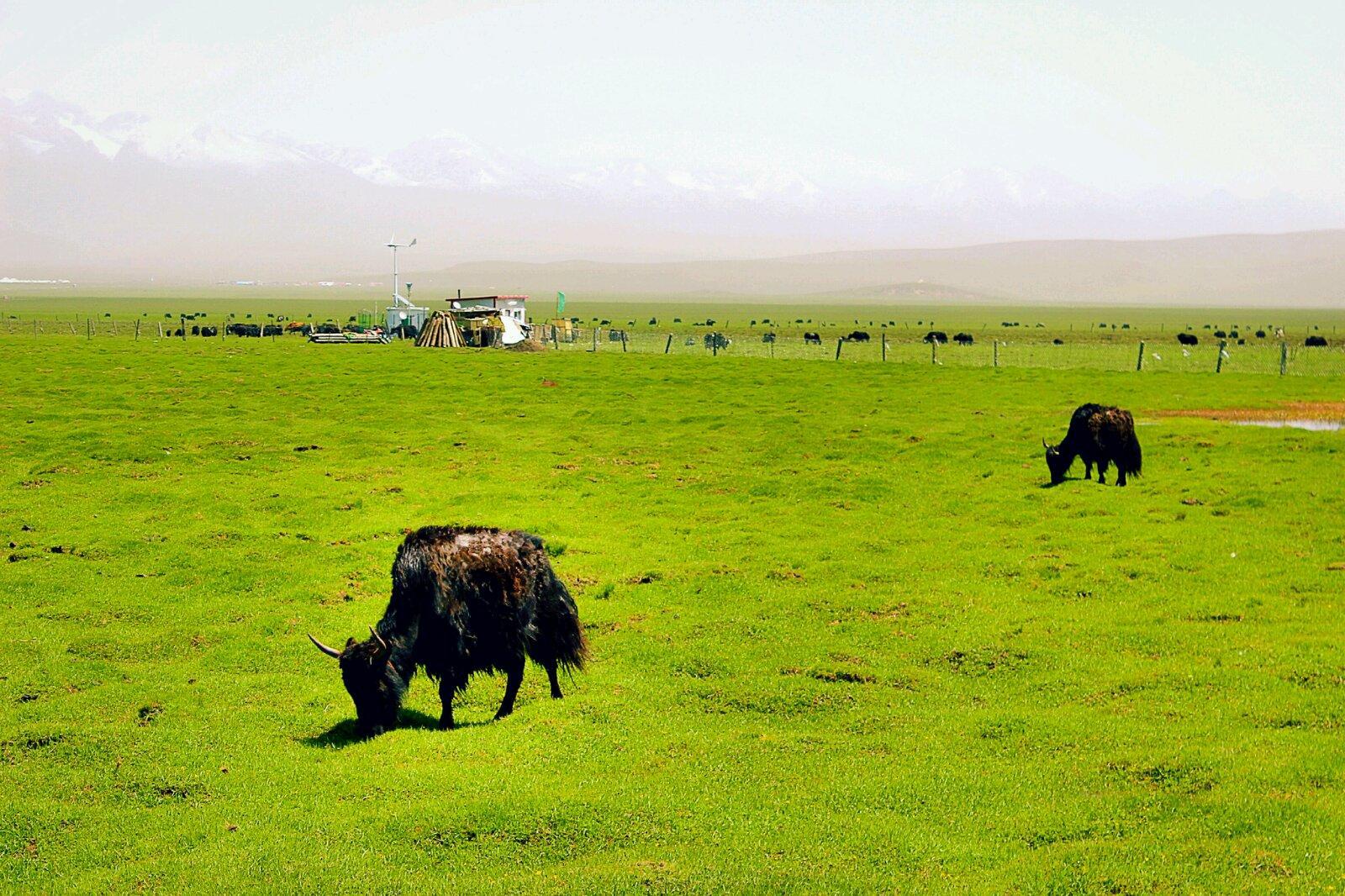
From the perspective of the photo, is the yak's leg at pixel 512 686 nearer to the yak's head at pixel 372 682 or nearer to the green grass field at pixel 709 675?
the green grass field at pixel 709 675

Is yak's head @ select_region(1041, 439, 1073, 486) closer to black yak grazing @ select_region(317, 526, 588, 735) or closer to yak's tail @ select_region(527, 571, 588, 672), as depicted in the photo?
yak's tail @ select_region(527, 571, 588, 672)

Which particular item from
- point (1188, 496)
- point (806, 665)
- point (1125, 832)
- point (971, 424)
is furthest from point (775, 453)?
point (1125, 832)

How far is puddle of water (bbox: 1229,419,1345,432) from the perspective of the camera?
125 ft

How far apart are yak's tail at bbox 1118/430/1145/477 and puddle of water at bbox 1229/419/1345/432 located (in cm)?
1144

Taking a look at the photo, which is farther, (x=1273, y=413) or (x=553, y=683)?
(x=1273, y=413)

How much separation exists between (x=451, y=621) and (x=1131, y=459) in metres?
21.3

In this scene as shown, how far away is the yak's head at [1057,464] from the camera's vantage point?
29.2 m

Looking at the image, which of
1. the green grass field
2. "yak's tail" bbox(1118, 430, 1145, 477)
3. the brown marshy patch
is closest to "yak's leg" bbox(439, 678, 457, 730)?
the green grass field

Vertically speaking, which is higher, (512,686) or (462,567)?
(462,567)

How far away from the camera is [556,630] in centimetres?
1434

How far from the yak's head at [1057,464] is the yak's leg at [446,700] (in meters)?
19.8

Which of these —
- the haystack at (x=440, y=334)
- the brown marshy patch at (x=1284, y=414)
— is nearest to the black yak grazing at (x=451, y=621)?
the brown marshy patch at (x=1284, y=414)

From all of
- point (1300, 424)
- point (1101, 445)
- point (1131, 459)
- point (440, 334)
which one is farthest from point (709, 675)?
point (440, 334)

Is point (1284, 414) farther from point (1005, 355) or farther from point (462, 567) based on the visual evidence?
point (462, 567)
